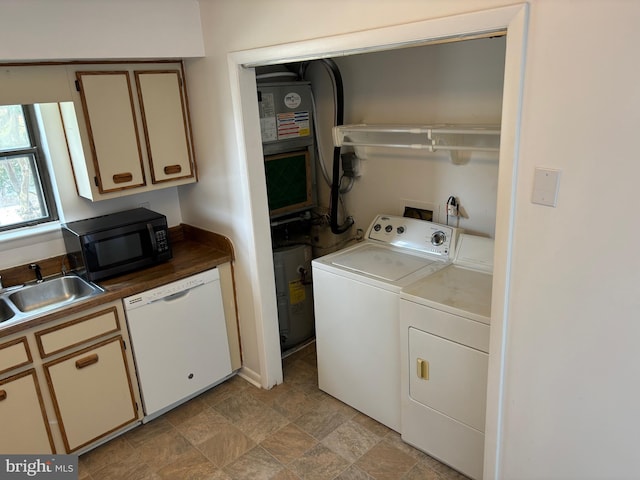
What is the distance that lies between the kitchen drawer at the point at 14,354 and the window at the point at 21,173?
825 mm

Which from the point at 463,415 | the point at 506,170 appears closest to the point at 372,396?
the point at 463,415

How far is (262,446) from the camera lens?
260 centimetres

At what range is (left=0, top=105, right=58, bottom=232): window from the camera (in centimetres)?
265

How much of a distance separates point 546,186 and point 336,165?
1.81 m

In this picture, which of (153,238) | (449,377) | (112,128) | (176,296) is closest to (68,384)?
(176,296)

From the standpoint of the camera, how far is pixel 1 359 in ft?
7.06

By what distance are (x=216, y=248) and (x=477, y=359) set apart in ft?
5.69

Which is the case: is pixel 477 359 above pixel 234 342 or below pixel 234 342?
above

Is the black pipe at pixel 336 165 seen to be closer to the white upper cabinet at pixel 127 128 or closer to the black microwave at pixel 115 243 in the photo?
the white upper cabinet at pixel 127 128

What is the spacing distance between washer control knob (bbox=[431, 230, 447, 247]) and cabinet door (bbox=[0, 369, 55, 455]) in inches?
83.9

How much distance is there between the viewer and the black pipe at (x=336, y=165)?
305 centimetres

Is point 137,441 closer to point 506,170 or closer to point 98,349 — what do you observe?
point 98,349

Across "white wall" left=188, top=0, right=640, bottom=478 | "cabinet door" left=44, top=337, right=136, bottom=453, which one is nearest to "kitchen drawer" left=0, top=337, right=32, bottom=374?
"cabinet door" left=44, top=337, right=136, bottom=453

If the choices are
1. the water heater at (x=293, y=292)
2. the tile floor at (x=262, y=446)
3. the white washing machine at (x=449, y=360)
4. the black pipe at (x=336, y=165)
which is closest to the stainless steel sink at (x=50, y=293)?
the tile floor at (x=262, y=446)
